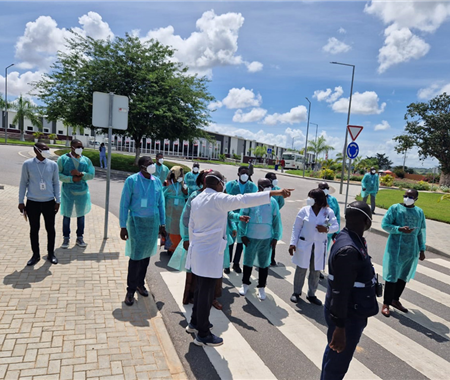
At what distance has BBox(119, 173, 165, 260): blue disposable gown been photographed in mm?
4641

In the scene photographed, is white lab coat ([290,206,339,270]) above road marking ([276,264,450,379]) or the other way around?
above

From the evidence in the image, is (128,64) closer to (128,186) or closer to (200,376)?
(128,186)

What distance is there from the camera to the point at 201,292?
12.2 feet

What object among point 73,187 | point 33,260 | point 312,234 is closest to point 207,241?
point 312,234

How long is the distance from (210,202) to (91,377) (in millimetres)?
1921

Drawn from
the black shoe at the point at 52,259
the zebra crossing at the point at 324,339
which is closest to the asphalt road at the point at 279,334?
the zebra crossing at the point at 324,339

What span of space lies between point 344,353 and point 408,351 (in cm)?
188

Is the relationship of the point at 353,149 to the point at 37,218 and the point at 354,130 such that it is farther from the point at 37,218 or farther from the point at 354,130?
the point at 37,218

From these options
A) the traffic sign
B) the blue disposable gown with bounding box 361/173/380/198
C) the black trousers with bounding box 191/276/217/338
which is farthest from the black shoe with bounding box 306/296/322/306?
the blue disposable gown with bounding box 361/173/380/198

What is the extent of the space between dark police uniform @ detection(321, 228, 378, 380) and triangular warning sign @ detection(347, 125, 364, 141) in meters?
9.95

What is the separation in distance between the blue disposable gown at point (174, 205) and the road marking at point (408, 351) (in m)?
3.94

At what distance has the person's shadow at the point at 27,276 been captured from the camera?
4.80 m

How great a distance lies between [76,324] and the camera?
12.7ft

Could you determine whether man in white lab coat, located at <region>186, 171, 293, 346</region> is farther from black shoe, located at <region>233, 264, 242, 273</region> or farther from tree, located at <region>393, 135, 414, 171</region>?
tree, located at <region>393, 135, 414, 171</region>
